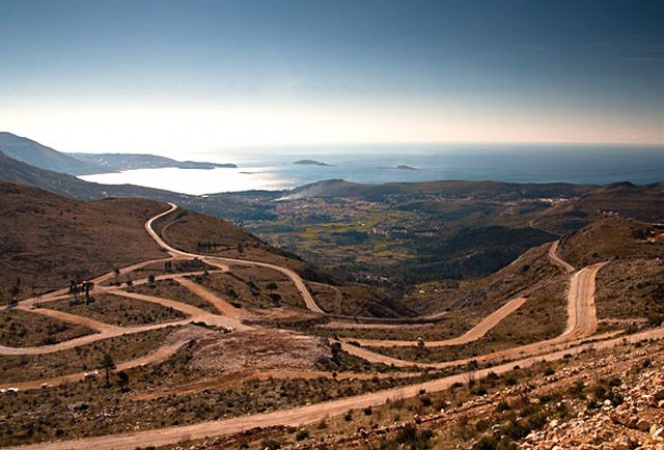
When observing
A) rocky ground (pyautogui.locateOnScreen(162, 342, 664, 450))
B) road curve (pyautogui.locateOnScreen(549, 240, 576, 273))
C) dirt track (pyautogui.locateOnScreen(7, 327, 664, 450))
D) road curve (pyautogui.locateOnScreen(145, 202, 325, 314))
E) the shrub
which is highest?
rocky ground (pyautogui.locateOnScreen(162, 342, 664, 450))

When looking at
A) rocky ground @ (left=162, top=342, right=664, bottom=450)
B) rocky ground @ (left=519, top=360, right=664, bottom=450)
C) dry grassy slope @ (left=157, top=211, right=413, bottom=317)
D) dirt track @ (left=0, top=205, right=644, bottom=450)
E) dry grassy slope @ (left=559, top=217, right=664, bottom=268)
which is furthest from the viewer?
dry grassy slope @ (left=157, top=211, right=413, bottom=317)

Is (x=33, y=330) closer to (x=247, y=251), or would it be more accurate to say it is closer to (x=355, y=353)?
(x=355, y=353)

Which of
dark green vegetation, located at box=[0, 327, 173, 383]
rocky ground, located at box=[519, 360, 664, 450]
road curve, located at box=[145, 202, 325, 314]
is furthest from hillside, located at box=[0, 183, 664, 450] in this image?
road curve, located at box=[145, 202, 325, 314]

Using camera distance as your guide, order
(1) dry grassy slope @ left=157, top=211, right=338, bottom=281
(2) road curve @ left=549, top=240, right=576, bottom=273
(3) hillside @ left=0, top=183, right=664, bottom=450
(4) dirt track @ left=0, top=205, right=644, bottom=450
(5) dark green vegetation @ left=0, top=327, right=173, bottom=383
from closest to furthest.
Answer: (3) hillside @ left=0, top=183, right=664, bottom=450 → (4) dirt track @ left=0, top=205, right=644, bottom=450 → (5) dark green vegetation @ left=0, top=327, right=173, bottom=383 → (2) road curve @ left=549, top=240, right=576, bottom=273 → (1) dry grassy slope @ left=157, top=211, right=338, bottom=281

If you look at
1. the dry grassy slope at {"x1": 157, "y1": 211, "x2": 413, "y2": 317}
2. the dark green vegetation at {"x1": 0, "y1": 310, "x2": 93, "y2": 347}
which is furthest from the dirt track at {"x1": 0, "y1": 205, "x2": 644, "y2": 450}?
the dry grassy slope at {"x1": 157, "y1": 211, "x2": 413, "y2": 317}

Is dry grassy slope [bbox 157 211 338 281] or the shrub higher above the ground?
the shrub

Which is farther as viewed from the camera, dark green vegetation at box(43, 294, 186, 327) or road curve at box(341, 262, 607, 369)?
dark green vegetation at box(43, 294, 186, 327)

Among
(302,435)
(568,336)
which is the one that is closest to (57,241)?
(302,435)

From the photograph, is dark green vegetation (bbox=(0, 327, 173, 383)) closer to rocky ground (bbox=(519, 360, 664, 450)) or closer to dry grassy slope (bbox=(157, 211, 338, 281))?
rocky ground (bbox=(519, 360, 664, 450))

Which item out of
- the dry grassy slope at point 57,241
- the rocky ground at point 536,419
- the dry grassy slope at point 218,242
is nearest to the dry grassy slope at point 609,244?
the dry grassy slope at point 218,242
